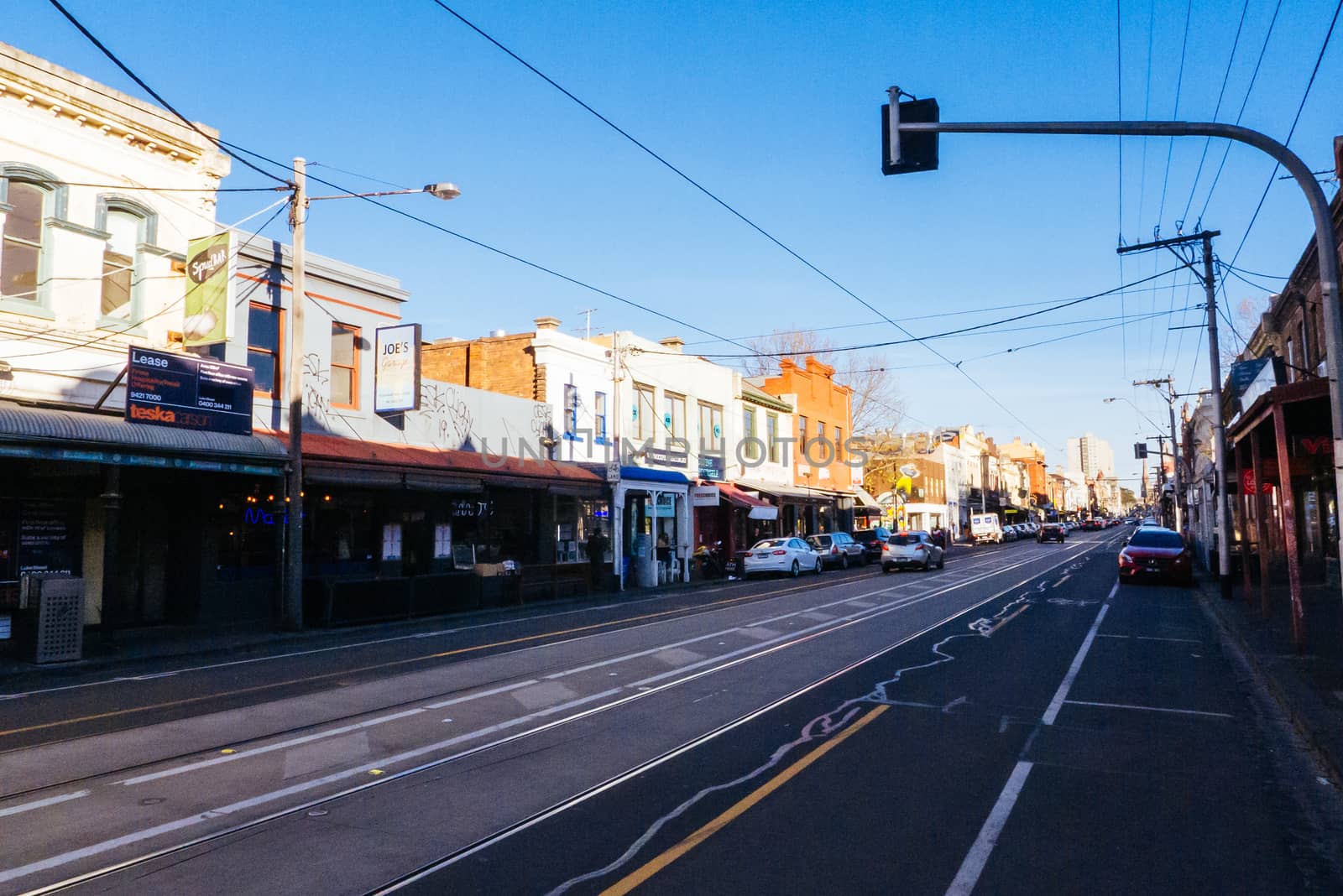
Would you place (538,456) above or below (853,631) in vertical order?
above

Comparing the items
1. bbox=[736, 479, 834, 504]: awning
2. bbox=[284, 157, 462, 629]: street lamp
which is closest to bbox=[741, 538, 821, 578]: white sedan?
bbox=[736, 479, 834, 504]: awning

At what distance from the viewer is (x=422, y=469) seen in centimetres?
2116

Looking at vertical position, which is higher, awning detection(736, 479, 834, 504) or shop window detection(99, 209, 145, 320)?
shop window detection(99, 209, 145, 320)

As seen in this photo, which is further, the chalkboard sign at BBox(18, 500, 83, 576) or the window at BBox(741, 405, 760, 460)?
the window at BBox(741, 405, 760, 460)

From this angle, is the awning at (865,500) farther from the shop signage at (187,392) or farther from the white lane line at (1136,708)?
the white lane line at (1136,708)

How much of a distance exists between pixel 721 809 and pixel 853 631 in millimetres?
10054

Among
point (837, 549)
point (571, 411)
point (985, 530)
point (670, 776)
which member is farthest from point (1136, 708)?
point (985, 530)

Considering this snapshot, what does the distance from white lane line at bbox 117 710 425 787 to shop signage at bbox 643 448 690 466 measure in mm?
25009

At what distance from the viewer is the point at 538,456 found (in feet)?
93.0

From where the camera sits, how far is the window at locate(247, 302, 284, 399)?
19.7 meters

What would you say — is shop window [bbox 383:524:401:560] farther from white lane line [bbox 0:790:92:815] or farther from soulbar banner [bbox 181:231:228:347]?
white lane line [bbox 0:790:92:815]

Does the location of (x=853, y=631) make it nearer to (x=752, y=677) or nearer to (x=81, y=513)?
(x=752, y=677)

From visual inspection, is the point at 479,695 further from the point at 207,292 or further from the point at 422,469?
the point at 422,469

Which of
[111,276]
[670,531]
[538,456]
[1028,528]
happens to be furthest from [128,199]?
[1028,528]
